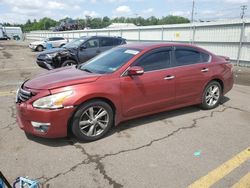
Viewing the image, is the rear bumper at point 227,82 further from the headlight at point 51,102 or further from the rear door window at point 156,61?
the headlight at point 51,102

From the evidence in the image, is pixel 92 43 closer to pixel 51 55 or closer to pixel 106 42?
pixel 106 42

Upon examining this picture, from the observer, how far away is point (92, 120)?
13.1 feet

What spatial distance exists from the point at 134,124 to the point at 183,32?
13.6 m

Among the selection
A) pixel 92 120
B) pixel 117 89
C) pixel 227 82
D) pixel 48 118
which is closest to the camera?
pixel 48 118

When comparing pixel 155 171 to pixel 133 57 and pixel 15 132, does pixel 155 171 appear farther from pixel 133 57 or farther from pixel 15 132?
pixel 15 132

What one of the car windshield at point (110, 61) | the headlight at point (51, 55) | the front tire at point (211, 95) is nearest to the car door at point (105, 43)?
the headlight at point (51, 55)

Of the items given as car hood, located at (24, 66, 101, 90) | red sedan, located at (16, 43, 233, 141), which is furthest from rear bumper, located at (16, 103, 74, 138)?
car hood, located at (24, 66, 101, 90)

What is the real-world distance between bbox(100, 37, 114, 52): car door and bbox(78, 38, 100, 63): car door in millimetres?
206

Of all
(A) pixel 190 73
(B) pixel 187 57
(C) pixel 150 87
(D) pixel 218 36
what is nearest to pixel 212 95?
(A) pixel 190 73

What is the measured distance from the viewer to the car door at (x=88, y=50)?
1059 cm

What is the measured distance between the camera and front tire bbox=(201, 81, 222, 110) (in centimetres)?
551

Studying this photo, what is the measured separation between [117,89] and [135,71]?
44 cm

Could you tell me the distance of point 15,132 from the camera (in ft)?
14.5

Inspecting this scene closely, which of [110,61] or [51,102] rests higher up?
[110,61]
